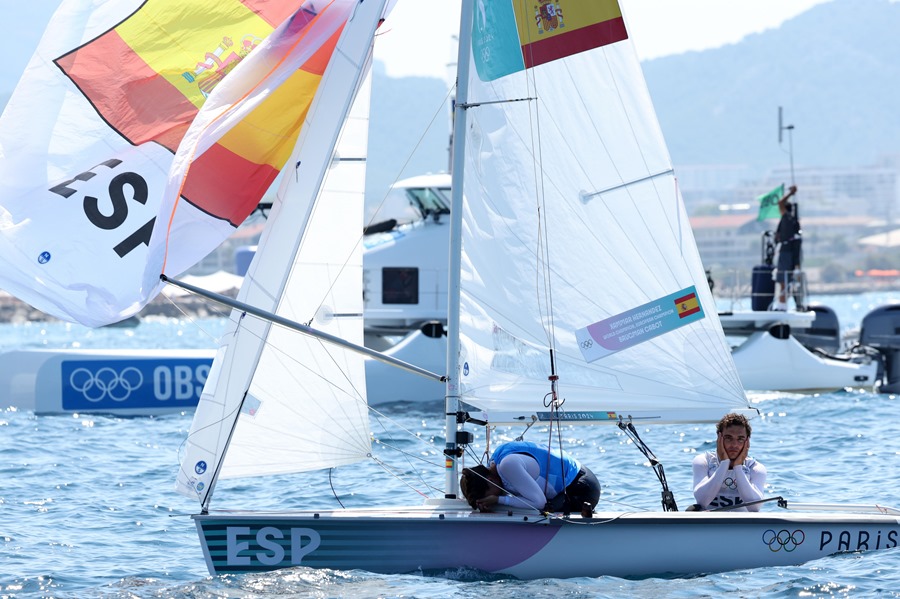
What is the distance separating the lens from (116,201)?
8.22 meters

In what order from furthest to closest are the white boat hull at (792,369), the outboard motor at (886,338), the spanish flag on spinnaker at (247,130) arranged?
the white boat hull at (792,369), the outboard motor at (886,338), the spanish flag on spinnaker at (247,130)

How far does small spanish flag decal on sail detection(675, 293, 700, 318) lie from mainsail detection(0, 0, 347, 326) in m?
2.84

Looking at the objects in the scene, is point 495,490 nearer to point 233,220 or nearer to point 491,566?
point 491,566

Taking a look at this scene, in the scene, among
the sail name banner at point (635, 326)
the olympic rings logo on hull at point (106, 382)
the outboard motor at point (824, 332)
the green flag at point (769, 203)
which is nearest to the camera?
the sail name banner at point (635, 326)

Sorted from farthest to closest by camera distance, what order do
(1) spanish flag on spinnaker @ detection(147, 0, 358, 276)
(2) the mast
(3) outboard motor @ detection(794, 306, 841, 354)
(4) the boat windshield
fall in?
(3) outboard motor @ detection(794, 306, 841, 354) < (4) the boat windshield < (2) the mast < (1) spanish flag on spinnaker @ detection(147, 0, 358, 276)

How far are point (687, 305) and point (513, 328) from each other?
1.22 m

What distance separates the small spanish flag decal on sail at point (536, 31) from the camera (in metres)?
7.98

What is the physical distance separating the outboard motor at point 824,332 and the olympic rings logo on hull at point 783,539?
17327 millimetres

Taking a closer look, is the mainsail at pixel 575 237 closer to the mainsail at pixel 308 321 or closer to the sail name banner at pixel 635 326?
the sail name banner at pixel 635 326

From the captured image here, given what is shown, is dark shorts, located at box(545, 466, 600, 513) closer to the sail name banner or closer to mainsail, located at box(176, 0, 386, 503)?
the sail name banner

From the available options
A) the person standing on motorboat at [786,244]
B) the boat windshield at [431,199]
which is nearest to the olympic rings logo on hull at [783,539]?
the person standing on motorboat at [786,244]

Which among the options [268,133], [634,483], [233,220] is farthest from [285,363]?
[634,483]

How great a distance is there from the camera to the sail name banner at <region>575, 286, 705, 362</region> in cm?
825

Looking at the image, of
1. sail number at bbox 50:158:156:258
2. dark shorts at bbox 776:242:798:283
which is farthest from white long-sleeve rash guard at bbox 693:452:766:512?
dark shorts at bbox 776:242:798:283
